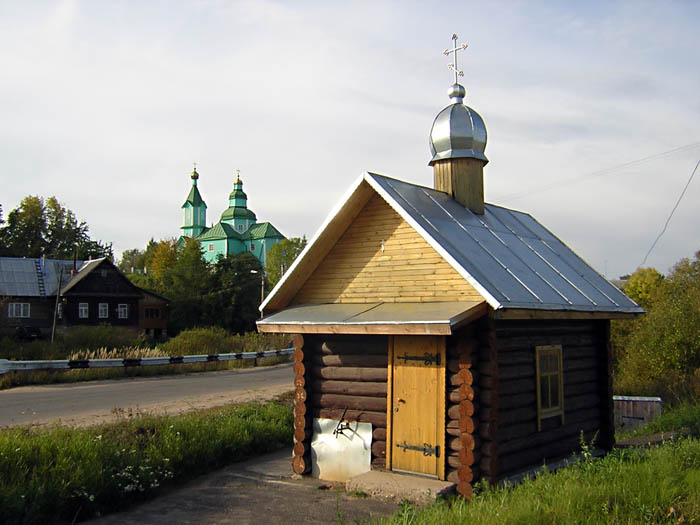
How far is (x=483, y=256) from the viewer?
9812 mm

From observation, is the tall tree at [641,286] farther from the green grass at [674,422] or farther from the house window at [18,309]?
the house window at [18,309]

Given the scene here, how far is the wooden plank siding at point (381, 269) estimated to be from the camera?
9539 mm

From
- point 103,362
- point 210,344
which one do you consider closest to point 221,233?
point 210,344

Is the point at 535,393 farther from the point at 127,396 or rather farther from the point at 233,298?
the point at 233,298

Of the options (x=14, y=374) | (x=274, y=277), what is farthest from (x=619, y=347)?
(x=274, y=277)

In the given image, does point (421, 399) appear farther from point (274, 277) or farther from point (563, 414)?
point (274, 277)

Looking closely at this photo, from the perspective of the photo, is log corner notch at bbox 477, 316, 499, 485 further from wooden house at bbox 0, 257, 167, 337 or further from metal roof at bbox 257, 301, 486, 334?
wooden house at bbox 0, 257, 167, 337

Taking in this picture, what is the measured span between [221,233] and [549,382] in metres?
80.6

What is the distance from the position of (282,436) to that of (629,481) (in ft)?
25.1

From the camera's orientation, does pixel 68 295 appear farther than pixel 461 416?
Yes

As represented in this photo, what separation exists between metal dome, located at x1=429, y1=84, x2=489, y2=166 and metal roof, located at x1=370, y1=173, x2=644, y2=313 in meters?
0.91

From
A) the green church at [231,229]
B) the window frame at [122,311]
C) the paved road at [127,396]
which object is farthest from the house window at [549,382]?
the green church at [231,229]

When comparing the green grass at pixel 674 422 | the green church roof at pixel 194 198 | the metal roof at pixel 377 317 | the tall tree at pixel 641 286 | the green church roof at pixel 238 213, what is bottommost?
the green grass at pixel 674 422

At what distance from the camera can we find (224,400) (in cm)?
1769
